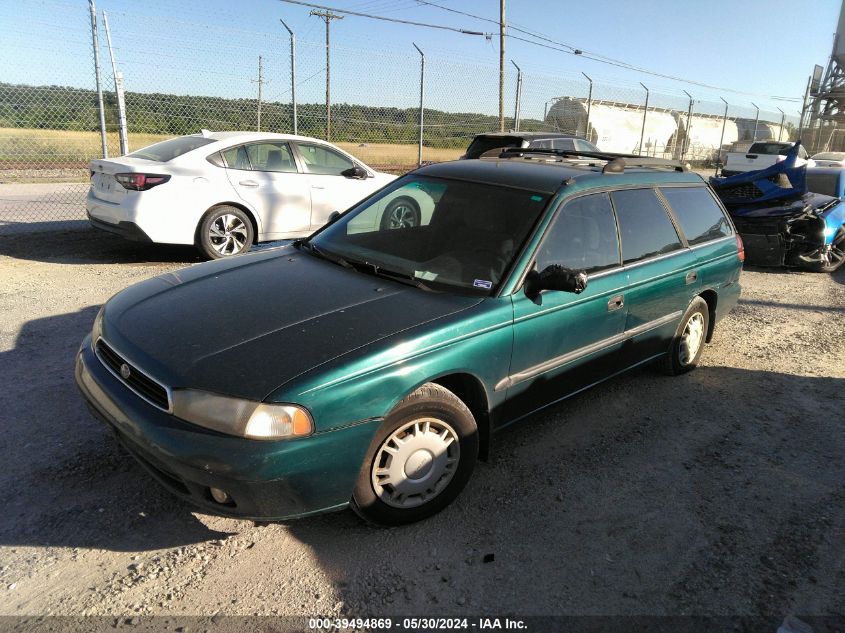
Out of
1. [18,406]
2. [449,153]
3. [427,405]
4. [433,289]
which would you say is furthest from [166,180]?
[449,153]

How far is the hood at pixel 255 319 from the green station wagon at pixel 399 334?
11 mm

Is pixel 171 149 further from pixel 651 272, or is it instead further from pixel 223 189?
pixel 651 272

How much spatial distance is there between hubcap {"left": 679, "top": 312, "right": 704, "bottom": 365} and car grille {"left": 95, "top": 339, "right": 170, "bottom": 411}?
381 cm

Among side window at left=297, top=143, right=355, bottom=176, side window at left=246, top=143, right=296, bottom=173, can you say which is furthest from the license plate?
side window at left=297, top=143, right=355, bottom=176

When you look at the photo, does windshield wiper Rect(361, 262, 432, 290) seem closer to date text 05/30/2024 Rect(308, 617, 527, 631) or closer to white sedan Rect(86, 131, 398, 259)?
date text 05/30/2024 Rect(308, 617, 527, 631)

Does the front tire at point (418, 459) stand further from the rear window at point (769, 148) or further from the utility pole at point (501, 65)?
the rear window at point (769, 148)

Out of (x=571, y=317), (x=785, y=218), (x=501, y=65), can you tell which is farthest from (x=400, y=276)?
(x=501, y=65)

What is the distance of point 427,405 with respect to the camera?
278 cm

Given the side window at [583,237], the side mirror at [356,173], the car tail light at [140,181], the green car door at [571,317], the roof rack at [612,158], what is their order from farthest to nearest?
1. the side mirror at [356,173]
2. the car tail light at [140,181]
3. the roof rack at [612,158]
4. the side window at [583,237]
5. the green car door at [571,317]

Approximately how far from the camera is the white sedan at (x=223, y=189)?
6.85 metres

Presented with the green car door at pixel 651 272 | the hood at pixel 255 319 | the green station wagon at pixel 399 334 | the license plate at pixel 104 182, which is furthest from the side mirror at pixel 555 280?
the license plate at pixel 104 182

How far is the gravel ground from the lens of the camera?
8.20 ft

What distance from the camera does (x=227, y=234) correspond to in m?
7.39

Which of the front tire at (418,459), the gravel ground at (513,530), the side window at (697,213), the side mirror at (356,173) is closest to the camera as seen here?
the gravel ground at (513,530)
